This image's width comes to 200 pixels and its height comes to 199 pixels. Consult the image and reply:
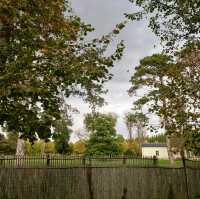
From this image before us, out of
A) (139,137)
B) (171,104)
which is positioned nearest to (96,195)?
(171,104)

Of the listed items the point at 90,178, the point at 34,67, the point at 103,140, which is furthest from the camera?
the point at 103,140

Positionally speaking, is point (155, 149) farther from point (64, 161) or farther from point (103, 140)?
point (64, 161)

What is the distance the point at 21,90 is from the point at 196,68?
10.3 metres

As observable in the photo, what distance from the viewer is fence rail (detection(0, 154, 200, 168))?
11375 millimetres

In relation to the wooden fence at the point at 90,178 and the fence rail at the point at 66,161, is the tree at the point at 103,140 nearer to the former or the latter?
the wooden fence at the point at 90,178

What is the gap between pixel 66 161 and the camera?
41.8 feet

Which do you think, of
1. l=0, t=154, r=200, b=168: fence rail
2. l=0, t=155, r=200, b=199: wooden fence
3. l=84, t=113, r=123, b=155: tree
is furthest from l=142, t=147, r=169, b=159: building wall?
l=0, t=154, r=200, b=168: fence rail

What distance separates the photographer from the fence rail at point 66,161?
37.3 ft

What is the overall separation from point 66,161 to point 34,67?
5746mm

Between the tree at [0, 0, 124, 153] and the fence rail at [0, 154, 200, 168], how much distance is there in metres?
3.43

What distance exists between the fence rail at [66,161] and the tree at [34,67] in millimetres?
3430

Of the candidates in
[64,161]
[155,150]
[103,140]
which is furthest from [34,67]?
[155,150]

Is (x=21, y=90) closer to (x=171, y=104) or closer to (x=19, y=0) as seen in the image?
(x=19, y=0)

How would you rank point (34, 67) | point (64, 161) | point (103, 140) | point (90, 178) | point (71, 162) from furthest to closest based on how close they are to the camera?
point (103, 140) < point (90, 178) < point (71, 162) < point (64, 161) < point (34, 67)
